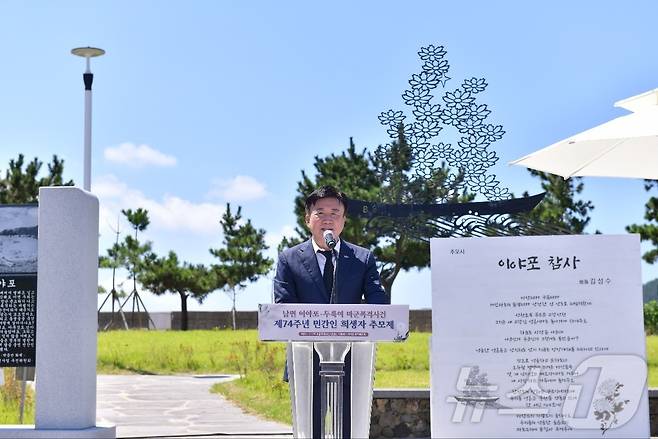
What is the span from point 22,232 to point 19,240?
0.23 feet

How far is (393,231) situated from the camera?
35.9 ft

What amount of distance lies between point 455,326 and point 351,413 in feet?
3.77

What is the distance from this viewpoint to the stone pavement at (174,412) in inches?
374

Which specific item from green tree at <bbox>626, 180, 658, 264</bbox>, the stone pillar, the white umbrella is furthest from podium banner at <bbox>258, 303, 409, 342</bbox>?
green tree at <bbox>626, 180, 658, 264</bbox>

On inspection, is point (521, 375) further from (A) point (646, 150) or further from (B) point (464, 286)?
(A) point (646, 150)

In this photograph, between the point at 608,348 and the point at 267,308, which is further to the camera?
the point at 608,348

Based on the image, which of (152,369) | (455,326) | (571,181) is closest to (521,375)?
(455,326)

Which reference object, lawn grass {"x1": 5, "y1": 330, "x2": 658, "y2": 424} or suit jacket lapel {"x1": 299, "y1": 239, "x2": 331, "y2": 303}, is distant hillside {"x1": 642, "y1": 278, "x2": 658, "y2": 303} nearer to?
suit jacket lapel {"x1": 299, "y1": 239, "x2": 331, "y2": 303}

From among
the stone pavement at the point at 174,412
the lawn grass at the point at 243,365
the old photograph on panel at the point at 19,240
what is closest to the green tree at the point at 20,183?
the lawn grass at the point at 243,365

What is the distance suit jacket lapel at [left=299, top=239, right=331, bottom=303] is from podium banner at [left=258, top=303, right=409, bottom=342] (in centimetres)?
70

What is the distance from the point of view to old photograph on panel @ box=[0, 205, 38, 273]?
748cm

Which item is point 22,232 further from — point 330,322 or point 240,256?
point 240,256

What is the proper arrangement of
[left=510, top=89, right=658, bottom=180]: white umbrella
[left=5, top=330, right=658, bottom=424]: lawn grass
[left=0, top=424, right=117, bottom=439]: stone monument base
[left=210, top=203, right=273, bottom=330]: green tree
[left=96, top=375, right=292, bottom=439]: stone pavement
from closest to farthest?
[left=0, top=424, right=117, bottom=439]: stone monument base < [left=510, top=89, right=658, bottom=180]: white umbrella < [left=96, top=375, right=292, bottom=439]: stone pavement < [left=5, top=330, right=658, bottom=424]: lawn grass < [left=210, top=203, right=273, bottom=330]: green tree

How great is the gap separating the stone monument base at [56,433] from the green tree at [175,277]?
116 feet
